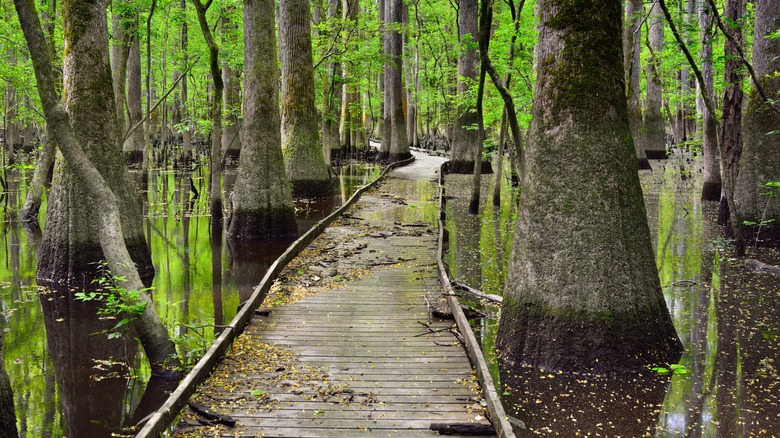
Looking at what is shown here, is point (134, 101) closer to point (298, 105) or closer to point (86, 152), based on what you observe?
point (298, 105)

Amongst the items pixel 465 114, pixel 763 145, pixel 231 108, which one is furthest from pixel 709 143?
pixel 231 108

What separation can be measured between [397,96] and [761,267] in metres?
21.3

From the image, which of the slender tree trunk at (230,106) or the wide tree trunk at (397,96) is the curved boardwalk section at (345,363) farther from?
the wide tree trunk at (397,96)

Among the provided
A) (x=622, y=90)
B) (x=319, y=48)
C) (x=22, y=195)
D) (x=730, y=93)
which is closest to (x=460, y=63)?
(x=319, y=48)

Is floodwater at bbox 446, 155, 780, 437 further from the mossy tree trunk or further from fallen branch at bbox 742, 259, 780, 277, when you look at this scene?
the mossy tree trunk

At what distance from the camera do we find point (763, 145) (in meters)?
11.7

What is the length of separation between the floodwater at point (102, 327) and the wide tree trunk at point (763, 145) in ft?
27.1

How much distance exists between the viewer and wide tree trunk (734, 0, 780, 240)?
11.6 m

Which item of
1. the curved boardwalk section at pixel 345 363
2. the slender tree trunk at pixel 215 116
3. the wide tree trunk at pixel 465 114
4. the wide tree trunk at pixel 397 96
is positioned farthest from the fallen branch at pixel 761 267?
the wide tree trunk at pixel 397 96

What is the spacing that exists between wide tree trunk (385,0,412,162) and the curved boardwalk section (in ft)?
63.9

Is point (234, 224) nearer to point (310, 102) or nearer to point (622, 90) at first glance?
point (310, 102)

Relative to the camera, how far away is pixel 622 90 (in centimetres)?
709

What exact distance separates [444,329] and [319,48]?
16271 millimetres

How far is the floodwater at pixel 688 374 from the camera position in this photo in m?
5.59
